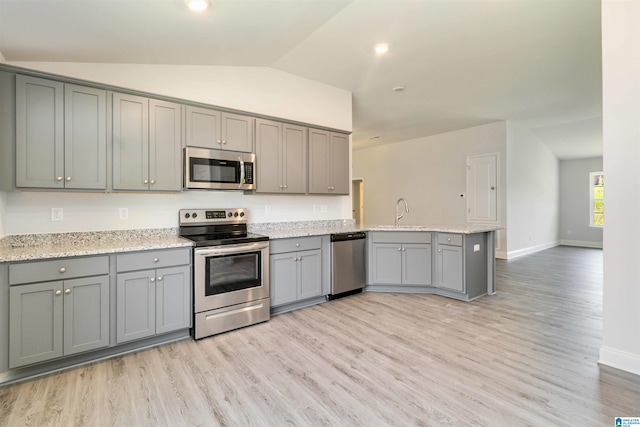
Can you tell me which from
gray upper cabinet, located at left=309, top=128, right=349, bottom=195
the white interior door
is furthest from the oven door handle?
the white interior door

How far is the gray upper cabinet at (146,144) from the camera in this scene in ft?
9.00

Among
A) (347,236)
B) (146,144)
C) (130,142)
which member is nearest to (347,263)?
(347,236)

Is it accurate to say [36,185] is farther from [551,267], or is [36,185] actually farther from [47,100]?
[551,267]

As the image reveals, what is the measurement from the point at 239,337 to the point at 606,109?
350 cm

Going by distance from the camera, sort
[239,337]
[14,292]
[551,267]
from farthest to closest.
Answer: [551,267] < [239,337] < [14,292]

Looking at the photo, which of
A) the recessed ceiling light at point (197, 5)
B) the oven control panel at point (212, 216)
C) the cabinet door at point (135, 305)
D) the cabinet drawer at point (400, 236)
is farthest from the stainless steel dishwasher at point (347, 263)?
the recessed ceiling light at point (197, 5)

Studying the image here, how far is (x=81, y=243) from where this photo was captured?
2773 mm

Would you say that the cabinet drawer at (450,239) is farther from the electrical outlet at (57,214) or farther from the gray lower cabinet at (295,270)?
the electrical outlet at (57,214)

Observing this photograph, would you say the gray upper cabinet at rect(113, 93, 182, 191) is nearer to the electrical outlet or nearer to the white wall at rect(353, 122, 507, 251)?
the electrical outlet

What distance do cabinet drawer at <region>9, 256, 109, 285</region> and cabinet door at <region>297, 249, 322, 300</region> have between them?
187 cm

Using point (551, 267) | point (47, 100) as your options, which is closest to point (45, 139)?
point (47, 100)

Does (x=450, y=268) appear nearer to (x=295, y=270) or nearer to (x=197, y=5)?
(x=295, y=270)

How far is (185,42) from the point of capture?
2.82 m

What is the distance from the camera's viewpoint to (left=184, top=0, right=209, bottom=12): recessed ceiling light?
2.24 metres
